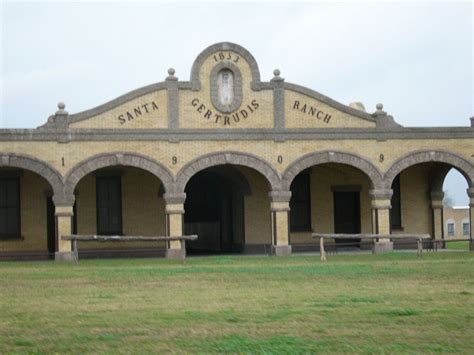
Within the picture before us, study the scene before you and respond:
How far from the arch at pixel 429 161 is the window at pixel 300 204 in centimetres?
387

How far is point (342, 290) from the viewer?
1778 centimetres

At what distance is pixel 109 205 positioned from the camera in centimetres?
3475

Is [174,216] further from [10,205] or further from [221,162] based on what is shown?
[10,205]

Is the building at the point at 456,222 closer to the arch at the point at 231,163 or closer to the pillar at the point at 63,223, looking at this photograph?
the arch at the point at 231,163

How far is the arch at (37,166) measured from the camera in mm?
31000

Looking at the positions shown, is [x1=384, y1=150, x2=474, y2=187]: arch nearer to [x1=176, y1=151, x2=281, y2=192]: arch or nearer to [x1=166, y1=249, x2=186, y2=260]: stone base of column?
[x1=176, y1=151, x2=281, y2=192]: arch

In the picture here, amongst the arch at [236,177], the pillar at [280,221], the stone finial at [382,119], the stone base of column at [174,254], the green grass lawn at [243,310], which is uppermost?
the stone finial at [382,119]

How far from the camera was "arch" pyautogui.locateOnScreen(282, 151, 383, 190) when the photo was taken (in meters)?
33.0

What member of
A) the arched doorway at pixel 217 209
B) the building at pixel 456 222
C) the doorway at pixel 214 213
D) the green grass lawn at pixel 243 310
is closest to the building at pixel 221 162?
the arched doorway at pixel 217 209

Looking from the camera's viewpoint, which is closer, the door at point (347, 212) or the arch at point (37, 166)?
the arch at point (37, 166)

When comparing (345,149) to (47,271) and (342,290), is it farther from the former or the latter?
(342,290)

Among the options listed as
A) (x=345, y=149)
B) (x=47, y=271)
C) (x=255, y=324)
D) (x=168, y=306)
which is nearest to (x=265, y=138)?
(x=345, y=149)

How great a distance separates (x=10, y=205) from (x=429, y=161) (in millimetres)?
14000

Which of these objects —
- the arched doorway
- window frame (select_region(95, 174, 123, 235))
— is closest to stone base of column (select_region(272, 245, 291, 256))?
the arched doorway
